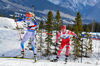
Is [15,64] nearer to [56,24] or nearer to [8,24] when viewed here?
[56,24]

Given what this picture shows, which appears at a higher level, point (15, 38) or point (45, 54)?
point (15, 38)

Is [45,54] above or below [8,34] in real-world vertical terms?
below

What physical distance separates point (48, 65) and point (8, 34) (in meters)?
31.9

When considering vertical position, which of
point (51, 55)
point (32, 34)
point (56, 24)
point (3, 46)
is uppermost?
point (56, 24)

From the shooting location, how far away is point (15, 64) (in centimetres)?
637

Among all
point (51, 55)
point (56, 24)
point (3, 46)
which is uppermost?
point (56, 24)

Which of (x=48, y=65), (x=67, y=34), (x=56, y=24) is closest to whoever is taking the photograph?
(x=48, y=65)

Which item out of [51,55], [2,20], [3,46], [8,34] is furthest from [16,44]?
[2,20]

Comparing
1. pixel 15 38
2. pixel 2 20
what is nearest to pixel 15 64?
pixel 15 38

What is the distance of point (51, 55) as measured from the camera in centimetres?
2877

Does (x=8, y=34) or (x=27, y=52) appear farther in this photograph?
(x=8, y=34)

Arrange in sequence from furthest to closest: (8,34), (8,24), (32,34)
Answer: (8,24)
(8,34)
(32,34)

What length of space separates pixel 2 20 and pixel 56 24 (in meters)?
36.2

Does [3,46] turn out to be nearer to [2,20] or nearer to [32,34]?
[32,34]
